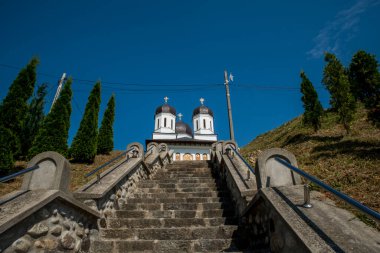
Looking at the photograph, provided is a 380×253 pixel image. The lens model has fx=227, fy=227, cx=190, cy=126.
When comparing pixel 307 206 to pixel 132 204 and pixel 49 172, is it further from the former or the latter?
pixel 132 204

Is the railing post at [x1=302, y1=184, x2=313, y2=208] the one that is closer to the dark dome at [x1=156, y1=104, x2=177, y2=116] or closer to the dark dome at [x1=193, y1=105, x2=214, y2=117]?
the dark dome at [x1=156, y1=104, x2=177, y2=116]

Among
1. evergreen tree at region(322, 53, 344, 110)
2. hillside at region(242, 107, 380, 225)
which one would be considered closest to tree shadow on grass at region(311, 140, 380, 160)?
hillside at region(242, 107, 380, 225)

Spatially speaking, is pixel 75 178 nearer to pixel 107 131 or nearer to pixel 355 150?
pixel 107 131

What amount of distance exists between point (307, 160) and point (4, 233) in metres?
10.2

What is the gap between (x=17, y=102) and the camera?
1144 cm

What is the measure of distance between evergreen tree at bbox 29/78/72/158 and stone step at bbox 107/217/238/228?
1018cm

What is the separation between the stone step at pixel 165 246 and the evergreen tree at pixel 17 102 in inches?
390

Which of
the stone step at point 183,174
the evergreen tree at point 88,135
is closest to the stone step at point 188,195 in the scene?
the stone step at point 183,174

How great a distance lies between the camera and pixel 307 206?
2.78m

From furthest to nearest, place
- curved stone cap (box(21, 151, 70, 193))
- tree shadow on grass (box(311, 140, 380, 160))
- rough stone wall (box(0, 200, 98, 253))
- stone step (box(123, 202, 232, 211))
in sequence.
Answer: tree shadow on grass (box(311, 140, 380, 160)) < stone step (box(123, 202, 232, 211)) < curved stone cap (box(21, 151, 70, 193)) < rough stone wall (box(0, 200, 98, 253))

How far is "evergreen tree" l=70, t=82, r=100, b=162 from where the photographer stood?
13789 millimetres

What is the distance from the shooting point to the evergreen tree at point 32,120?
15.0 meters

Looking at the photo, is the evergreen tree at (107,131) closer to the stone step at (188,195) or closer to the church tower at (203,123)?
the stone step at (188,195)

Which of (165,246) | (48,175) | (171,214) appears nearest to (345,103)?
(171,214)
